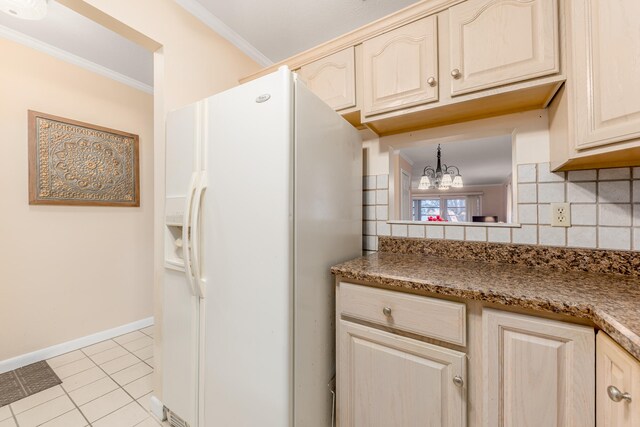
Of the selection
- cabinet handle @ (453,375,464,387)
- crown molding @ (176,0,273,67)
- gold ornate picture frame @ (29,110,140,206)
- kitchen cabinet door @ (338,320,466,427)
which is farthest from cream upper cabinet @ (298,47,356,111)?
gold ornate picture frame @ (29,110,140,206)

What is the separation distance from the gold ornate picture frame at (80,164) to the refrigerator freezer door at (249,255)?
1858 mm

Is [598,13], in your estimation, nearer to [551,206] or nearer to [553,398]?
[551,206]

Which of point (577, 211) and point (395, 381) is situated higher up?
point (577, 211)

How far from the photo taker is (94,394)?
1655mm

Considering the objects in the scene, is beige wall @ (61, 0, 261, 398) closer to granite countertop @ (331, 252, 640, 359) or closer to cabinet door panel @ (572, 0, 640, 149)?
granite countertop @ (331, 252, 640, 359)

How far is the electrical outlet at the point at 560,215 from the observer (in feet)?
3.84

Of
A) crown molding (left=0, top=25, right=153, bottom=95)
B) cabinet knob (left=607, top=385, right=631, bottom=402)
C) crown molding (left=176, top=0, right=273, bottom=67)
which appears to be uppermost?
crown molding (left=0, top=25, right=153, bottom=95)

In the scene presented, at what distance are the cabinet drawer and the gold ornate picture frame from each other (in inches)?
97.0

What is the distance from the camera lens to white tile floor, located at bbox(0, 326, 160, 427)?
4.74 feet

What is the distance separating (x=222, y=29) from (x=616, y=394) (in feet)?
8.12

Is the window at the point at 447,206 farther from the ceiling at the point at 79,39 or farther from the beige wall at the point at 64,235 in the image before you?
the ceiling at the point at 79,39

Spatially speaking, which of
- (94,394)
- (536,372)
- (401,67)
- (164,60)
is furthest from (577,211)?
(94,394)

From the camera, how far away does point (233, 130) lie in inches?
42.3

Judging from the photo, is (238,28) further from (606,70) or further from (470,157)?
(470,157)
